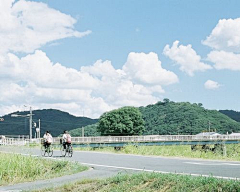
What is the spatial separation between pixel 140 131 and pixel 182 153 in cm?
8322

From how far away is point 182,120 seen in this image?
171250 millimetres

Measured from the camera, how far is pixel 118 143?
68.3 m

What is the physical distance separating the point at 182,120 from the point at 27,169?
158138 millimetres

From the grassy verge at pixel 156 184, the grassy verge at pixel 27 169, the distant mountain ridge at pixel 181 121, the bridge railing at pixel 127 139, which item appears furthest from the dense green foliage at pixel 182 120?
the grassy verge at pixel 156 184

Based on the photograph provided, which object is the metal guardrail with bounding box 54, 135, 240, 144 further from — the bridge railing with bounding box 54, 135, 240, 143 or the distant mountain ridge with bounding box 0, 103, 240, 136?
the distant mountain ridge with bounding box 0, 103, 240, 136

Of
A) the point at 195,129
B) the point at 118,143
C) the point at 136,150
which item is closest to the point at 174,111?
the point at 195,129

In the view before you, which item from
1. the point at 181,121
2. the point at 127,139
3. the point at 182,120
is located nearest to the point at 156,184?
the point at 127,139

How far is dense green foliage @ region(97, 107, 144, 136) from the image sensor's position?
106188mm

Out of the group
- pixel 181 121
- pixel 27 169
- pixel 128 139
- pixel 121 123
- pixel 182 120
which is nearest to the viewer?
pixel 27 169

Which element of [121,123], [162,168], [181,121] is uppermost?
[181,121]

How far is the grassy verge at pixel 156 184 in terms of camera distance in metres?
8.47

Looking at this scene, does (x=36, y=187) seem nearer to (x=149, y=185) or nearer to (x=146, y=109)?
(x=149, y=185)

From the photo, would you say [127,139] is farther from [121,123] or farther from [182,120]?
[182,120]

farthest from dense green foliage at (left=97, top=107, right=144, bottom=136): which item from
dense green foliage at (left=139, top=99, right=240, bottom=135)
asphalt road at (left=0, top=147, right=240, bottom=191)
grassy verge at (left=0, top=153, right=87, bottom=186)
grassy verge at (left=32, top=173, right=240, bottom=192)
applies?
grassy verge at (left=32, top=173, right=240, bottom=192)
